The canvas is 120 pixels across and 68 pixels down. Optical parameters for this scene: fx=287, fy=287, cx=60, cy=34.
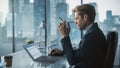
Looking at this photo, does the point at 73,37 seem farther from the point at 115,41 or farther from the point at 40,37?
the point at 115,41

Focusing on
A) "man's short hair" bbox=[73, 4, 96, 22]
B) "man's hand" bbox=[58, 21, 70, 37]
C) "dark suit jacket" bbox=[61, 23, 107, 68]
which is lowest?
"dark suit jacket" bbox=[61, 23, 107, 68]

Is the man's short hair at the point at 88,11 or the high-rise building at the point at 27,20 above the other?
the man's short hair at the point at 88,11

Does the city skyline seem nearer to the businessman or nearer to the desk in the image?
the desk

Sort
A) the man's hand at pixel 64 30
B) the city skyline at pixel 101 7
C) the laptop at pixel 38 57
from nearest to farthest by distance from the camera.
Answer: the man's hand at pixel 64 30 < the laptop at pixel 38 57 < the city skyline at pixel 101 7

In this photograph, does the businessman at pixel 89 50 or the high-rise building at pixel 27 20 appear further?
the high-rise building at pixel 27 20

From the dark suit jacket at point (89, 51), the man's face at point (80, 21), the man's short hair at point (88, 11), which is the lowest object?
the dark suit jacket at point (89, 51)

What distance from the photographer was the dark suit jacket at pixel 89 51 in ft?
6.74

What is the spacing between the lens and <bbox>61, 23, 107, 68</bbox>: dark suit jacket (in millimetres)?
2055

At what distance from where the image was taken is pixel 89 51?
2.05m

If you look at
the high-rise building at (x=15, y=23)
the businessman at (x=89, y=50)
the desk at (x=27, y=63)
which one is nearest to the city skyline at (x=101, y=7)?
the high-rise building at (x=15, y=23)

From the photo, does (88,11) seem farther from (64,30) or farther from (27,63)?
(27,63)

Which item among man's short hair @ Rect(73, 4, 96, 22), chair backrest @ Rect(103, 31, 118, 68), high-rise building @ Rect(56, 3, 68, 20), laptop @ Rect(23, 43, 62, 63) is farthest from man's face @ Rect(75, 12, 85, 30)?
high-rise building @ Rect(56, 3, 68, 20)

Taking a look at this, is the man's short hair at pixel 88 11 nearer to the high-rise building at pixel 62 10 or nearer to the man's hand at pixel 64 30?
the man's hand at pixel 64 30

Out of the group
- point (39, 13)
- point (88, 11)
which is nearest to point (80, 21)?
point (88, 11)
